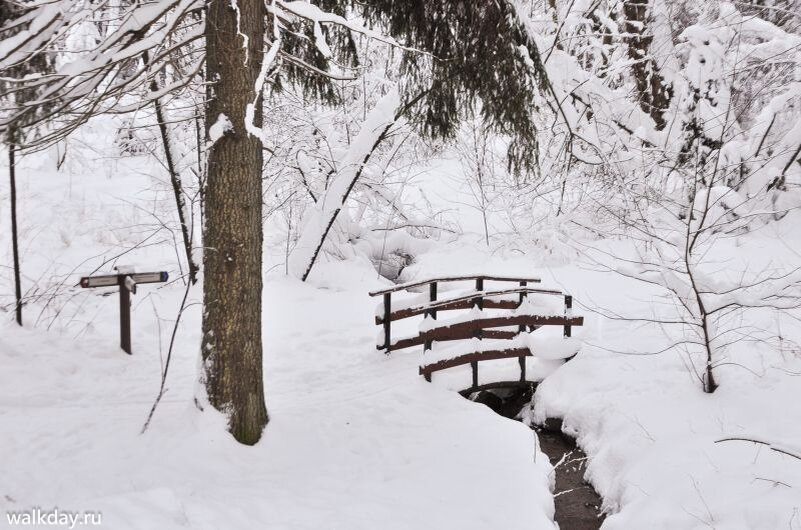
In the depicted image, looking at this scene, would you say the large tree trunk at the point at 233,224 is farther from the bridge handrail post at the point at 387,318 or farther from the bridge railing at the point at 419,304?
the bridge handrail post at the point at 387,318

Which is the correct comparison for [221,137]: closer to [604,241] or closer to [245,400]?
[245,400]

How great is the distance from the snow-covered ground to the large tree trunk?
0.37 meters

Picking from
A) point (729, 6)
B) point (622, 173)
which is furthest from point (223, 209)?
point (729, 6)

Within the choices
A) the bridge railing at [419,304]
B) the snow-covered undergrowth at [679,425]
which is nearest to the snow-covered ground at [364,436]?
the snow-covered undergrowth at [679,425]

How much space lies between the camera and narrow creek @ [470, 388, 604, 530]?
565 centimetres

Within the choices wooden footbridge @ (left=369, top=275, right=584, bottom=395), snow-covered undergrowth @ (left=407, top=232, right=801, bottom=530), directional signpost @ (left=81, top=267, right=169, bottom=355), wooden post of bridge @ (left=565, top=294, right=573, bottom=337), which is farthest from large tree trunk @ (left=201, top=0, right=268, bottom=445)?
wooden post of bridge @ (left=565, top=294, right=573, bottom=337)

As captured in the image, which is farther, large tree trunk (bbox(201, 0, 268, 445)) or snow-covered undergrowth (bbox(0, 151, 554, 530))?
large tree trunk (bbox(201, 0, 268, 445))

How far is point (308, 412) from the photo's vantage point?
20.9ft

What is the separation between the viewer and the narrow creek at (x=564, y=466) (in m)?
5.65

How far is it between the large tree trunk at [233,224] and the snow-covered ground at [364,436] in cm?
37

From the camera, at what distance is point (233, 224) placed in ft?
16.8

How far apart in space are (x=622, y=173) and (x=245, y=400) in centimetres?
641

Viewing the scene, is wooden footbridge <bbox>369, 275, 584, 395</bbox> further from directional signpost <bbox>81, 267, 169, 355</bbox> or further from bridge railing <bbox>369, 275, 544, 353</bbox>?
directional signpost <bbox>81, 267, 169, 355</bbox>

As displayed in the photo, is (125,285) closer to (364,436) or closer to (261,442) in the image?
(261,442)
